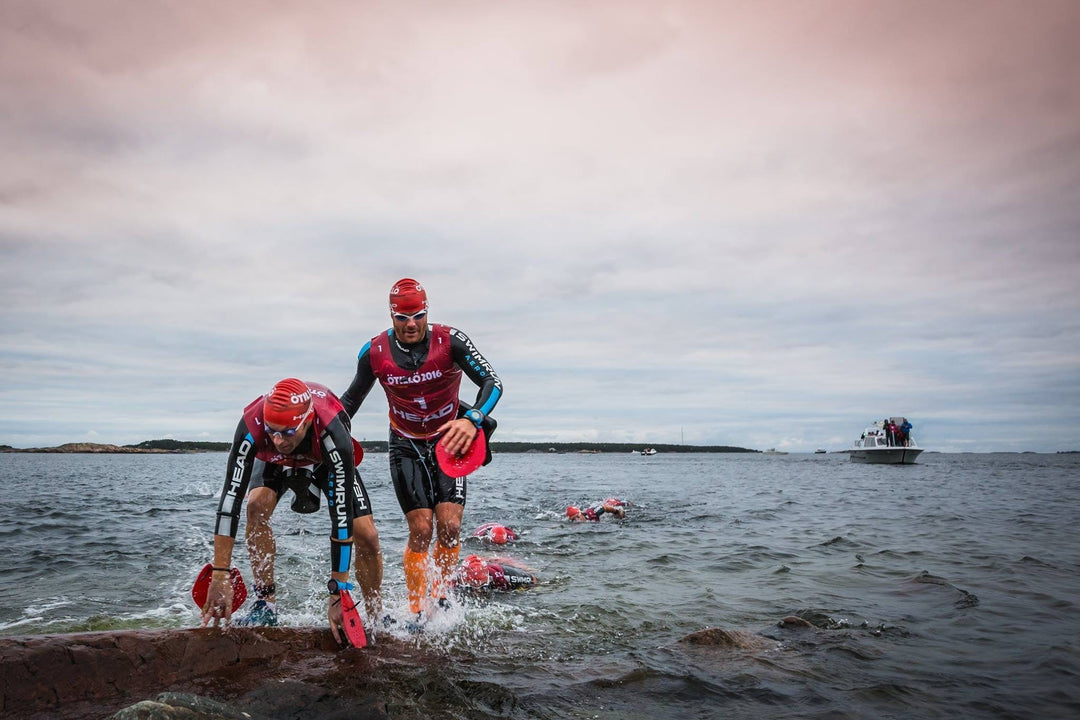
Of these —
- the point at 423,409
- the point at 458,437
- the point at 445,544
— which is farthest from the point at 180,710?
the point at 423,409

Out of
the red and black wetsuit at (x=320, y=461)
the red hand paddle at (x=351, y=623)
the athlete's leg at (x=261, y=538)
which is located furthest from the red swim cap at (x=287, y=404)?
the red hand paddle at (x=351, y=623)

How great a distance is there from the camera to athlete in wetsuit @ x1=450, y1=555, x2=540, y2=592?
8953 mm

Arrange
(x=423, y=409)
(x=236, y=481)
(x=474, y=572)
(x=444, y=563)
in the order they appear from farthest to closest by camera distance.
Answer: (x=474, y=572), (x=444, y=563), (x=423, y=409), (x=236, y=481)

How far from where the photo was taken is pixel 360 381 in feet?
23.0

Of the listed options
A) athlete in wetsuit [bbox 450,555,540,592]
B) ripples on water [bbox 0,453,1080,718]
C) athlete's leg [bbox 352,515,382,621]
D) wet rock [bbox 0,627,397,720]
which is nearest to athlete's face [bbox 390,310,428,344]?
athlete's leg [bbox 352,515,382,621]

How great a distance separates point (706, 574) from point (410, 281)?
21.2 ft

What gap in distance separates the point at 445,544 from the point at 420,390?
5.21 feet

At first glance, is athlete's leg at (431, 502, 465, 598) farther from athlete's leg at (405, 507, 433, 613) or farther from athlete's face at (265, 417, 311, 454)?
athlete's face at (265, 417, 311, 454)

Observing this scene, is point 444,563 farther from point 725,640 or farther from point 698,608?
point 698,608

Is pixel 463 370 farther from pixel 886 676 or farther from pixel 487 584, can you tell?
pixel 886 676

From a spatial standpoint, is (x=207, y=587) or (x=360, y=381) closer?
(x=207, y=587)

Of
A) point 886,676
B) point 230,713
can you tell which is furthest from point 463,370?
point 886,676

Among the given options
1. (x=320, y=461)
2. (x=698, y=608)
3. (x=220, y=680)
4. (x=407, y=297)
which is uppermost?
(x=407, y=297)

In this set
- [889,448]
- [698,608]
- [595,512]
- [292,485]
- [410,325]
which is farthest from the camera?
[889,448]
